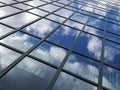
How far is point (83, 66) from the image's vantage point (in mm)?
9875

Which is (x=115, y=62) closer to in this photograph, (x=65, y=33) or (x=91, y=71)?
(x=91, y=71)

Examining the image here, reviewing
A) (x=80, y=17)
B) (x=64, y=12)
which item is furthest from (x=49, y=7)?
(x=80, y=17)

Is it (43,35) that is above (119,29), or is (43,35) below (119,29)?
above

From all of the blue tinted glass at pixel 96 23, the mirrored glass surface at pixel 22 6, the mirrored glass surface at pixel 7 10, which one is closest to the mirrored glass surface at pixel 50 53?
the mirrored glass surface at pixel 7 10

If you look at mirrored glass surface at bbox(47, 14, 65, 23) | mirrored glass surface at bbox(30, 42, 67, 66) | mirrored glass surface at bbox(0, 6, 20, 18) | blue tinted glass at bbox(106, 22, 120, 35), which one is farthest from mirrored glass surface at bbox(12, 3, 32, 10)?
blue tinted glass at bbox(106, 22, 120, 35)

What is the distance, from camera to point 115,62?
11148 mm

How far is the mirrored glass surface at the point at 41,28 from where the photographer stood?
11500 millimetres

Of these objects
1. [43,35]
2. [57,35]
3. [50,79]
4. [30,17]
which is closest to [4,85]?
[50,79]

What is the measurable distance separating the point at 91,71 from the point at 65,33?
12.1 feet

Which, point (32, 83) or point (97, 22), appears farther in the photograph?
point (97, 22)

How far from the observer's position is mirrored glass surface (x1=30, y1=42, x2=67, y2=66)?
9445 millimetres

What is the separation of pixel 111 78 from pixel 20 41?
434 cm

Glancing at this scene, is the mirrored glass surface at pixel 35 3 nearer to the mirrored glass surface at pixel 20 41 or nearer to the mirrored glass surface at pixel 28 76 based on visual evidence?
the mirrored glass surface at pixel 20 41

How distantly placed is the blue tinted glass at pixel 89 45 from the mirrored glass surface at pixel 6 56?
11.1 ft
